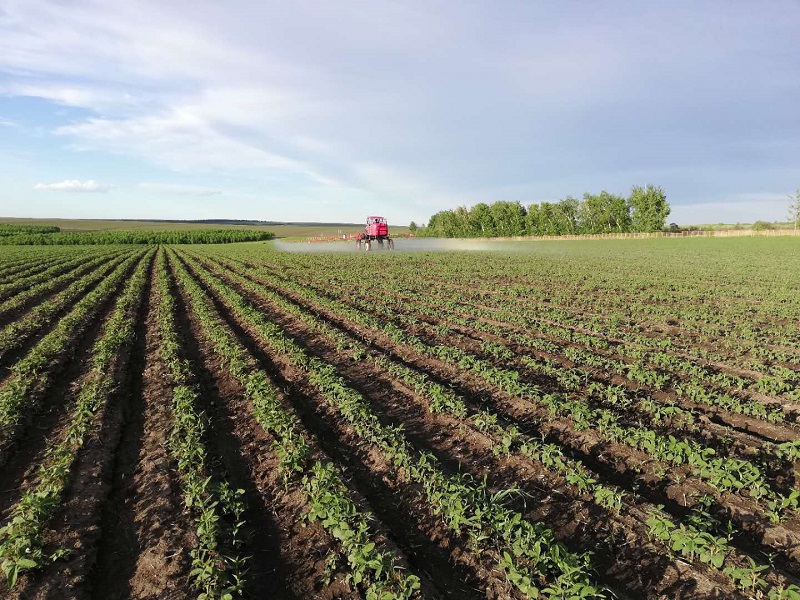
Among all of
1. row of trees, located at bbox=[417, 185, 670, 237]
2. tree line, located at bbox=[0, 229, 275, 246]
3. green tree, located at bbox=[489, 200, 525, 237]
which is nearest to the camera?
tree line, located at bbox=[0, 229, 275, 246]

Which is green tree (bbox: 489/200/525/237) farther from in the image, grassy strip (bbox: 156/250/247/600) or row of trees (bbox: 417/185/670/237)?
grassy strip (bbox: 156/250/247/600)

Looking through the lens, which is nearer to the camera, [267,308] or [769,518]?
[769,518]

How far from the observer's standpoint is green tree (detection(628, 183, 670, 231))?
9112cm

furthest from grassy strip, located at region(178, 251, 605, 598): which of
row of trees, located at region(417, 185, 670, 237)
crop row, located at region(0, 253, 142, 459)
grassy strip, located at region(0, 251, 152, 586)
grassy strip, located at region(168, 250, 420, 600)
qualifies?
row of trees, located at region(417, 185, 670, 237)

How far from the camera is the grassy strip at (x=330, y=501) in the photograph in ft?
13.1

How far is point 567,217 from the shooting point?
104562 millimetres

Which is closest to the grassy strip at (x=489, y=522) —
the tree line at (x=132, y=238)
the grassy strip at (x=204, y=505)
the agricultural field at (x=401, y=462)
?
the agricultural field at (x=401, y=462)

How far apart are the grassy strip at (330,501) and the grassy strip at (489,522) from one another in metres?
0.88

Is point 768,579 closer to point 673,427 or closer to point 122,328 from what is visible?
point 673,427

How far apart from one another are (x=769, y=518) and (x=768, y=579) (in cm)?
110

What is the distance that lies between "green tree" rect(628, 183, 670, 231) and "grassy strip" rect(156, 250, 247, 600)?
4052 inches

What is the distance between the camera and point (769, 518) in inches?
192

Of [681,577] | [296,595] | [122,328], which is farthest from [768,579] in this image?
[122,328]

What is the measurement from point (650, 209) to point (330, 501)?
104656mm
